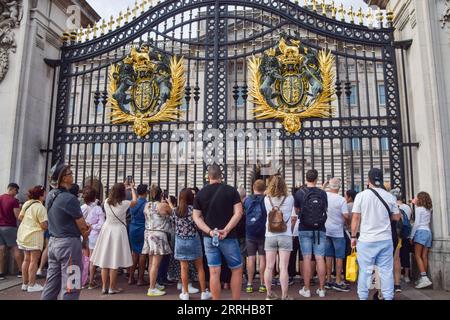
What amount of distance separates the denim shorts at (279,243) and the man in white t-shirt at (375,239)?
1006 millimetres

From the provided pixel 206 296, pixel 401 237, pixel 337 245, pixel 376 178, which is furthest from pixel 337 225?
pixel 206 296

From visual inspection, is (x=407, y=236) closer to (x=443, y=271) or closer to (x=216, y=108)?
(x=443, y=271)

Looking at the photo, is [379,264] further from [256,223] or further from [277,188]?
[256,223]

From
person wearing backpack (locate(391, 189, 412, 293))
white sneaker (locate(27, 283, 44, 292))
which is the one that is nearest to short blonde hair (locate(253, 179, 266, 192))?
person wearing backpack (locate(391, 189, 412, 293))

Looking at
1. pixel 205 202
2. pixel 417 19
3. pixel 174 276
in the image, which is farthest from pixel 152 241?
pixel 417 19

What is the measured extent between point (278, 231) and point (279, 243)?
0.20 metres

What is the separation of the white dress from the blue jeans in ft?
11.9

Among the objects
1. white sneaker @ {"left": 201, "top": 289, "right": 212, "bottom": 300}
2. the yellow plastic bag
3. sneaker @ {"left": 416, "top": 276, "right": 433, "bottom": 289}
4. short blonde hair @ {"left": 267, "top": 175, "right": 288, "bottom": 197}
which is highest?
short blonde hair @ {"left": 267, "top": 175, "right": 288, "bottom": 197}

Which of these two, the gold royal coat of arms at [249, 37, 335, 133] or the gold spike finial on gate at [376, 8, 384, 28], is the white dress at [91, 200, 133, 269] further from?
the gold spike finial on gate at [376, 8, 384, 28]

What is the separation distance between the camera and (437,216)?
21.8ft

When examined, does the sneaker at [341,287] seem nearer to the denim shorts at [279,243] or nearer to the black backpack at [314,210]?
the black backpack at [314,210]

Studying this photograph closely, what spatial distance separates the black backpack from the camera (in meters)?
5.94

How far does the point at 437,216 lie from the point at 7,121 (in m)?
8.81

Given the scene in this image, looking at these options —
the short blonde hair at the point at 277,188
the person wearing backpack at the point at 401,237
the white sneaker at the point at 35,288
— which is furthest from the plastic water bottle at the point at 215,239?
the white sneaker at the point at 35,288
